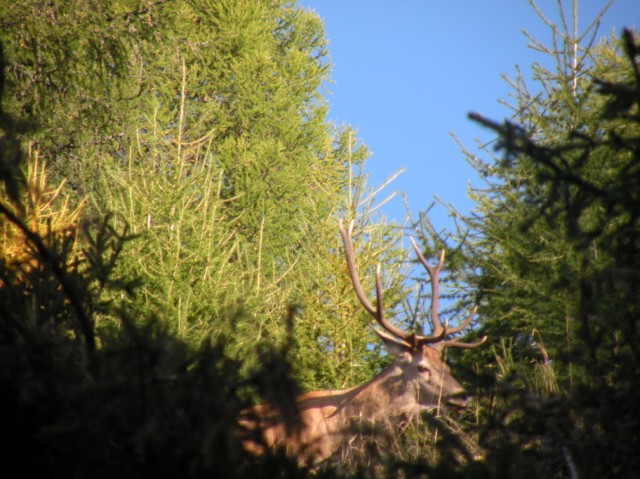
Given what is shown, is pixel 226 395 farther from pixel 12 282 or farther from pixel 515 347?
pixel 515 347

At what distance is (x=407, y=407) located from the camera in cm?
932

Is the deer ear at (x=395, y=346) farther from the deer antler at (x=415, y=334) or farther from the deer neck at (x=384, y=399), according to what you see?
the deer neck at (x=384, y=399)

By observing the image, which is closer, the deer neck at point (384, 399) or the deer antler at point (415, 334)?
the deer neck at point (384, 399)

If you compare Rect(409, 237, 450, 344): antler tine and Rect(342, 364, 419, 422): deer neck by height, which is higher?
Rect(409, 237, 450, 344): antler tine

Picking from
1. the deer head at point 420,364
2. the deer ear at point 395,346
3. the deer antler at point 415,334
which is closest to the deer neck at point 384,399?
the deer head at point 420,364

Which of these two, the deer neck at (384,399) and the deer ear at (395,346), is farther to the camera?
the deer ear at (395,346)

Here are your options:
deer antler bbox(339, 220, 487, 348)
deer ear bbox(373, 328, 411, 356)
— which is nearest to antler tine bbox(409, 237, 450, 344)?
deer antler bbox(339, 220, 487, 348)

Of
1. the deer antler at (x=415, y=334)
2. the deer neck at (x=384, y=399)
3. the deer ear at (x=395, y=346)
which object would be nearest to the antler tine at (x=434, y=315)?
the deer antler at (x=415, y=334)

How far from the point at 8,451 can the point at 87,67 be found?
13.2m

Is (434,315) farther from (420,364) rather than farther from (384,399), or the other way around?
(384,399)

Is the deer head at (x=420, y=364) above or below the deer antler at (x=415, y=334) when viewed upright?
below

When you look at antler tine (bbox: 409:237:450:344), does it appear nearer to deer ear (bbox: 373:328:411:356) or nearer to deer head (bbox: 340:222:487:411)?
deer head (bbox: 340:222:487:411)

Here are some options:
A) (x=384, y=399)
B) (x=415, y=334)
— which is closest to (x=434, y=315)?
(x=415, y=334)

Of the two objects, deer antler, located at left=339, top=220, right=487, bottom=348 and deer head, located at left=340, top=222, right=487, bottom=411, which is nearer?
deer head, located at left=340, top=222, right=487, bottom=411
